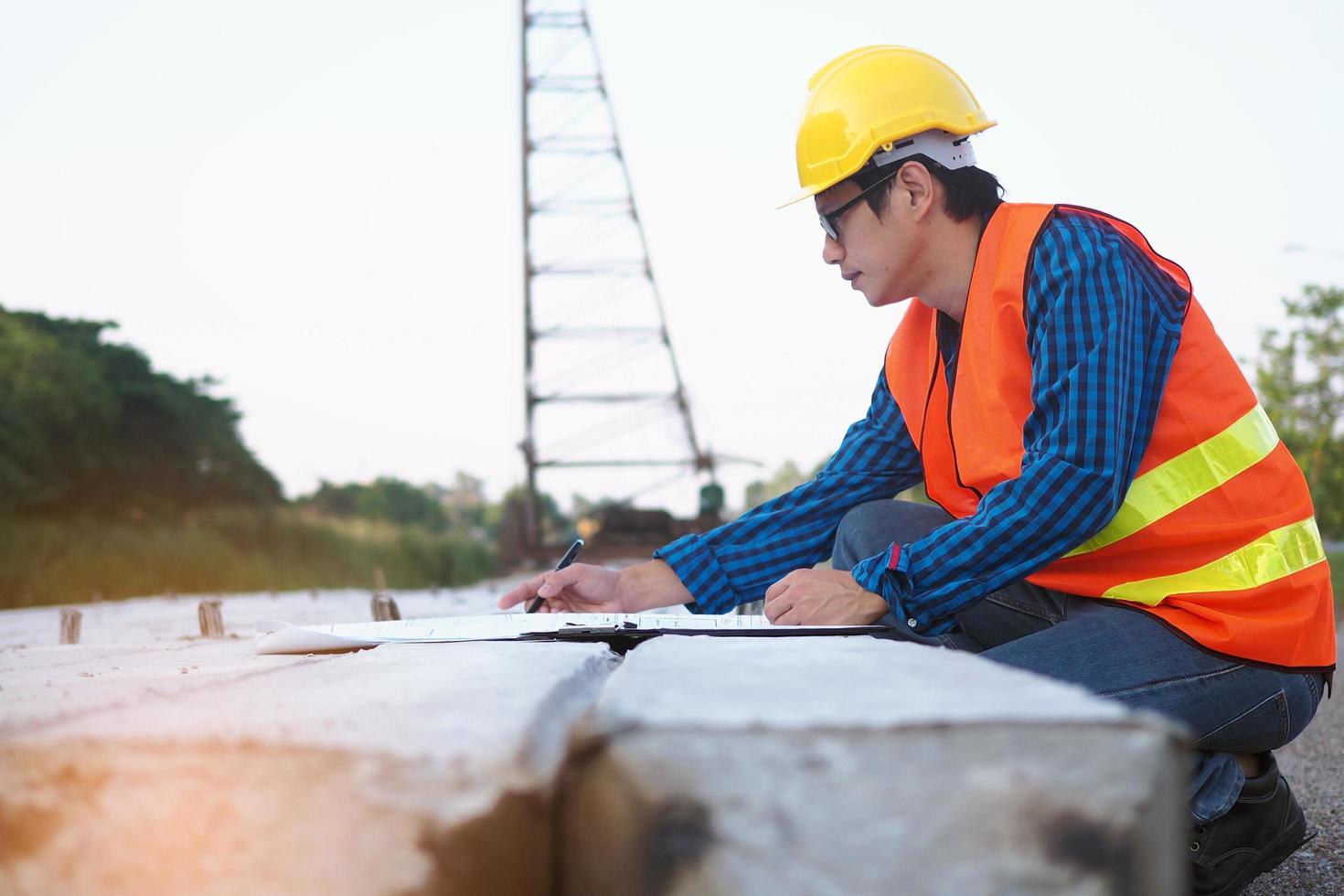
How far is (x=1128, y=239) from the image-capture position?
7.04 feet

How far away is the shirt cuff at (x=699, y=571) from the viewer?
273 centimetres

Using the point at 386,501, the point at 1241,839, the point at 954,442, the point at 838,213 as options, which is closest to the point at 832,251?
the point at 838,213

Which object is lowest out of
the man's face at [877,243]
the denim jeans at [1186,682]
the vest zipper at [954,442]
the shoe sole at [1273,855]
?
the shoe sole at [1273,855]

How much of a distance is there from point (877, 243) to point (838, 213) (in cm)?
12

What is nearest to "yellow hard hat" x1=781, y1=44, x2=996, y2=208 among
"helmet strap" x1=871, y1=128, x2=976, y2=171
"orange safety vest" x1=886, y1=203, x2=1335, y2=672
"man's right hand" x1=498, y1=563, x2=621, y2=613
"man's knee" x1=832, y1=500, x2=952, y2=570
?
"helmet strap" x1=871, y1=128, x2=976, y2=171

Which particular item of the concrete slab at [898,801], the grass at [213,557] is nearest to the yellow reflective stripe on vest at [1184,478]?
the concrete slab at [898,801]

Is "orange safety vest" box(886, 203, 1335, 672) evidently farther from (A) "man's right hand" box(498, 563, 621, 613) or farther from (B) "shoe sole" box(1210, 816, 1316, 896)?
(A) "man's right hand" box(498, 563, 621, 613)

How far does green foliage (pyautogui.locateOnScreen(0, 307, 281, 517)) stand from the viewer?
Answer: 20672 millimetres

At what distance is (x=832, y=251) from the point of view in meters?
2.59

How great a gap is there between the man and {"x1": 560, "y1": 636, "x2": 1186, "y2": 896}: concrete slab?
1236 mm

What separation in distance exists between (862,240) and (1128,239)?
59cm

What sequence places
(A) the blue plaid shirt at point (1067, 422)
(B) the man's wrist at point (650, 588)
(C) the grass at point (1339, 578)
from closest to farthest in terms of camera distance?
(A) the blue plaid shirt at point (1067, 422)
(B) the man's wrist at point (650, 588)
(C) the grass at point (1339, 578)

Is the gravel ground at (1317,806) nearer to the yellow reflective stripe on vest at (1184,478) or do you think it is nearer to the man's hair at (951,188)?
the yellow reflective stripe on vest at (1184,478)

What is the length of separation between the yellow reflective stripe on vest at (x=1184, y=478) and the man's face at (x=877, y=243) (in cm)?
74
